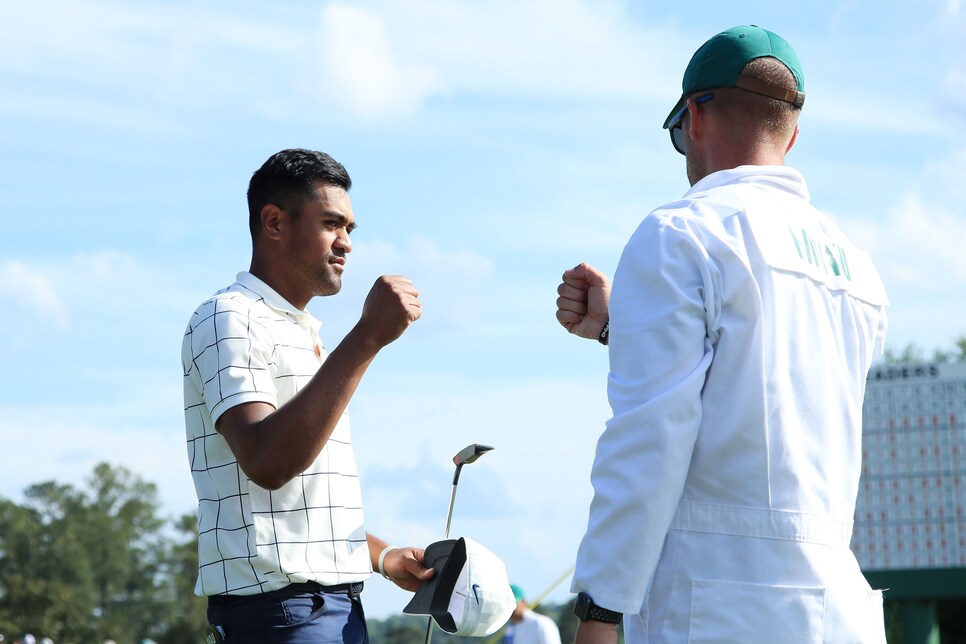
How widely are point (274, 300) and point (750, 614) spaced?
1690mm

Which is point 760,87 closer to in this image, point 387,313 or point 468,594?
point 387,313

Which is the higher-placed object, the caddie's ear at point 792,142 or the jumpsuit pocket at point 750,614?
the caddie's ear at point 792,142

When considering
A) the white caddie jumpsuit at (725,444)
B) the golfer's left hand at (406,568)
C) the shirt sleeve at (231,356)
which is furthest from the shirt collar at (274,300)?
the white caddie jumpsuit at (725,444)

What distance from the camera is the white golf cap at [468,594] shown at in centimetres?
357

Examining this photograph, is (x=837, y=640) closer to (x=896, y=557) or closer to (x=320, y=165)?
(x=320, y=165)

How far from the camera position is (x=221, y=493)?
11.1 feet

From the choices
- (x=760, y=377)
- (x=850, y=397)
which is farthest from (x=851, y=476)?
(x=760, y=377)

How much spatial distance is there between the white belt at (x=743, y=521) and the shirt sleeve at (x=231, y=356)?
1.19m

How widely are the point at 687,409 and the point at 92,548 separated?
86.1 metres

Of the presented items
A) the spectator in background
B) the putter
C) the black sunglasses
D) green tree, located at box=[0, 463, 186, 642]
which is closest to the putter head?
the putter

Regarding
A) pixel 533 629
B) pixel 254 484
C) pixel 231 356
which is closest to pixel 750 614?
pixel 254 484

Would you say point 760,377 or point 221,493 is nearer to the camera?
point 760,377

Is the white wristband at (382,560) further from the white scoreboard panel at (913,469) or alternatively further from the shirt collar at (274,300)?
the white scoreboard panel at (913,469)

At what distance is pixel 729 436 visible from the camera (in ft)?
9.04
